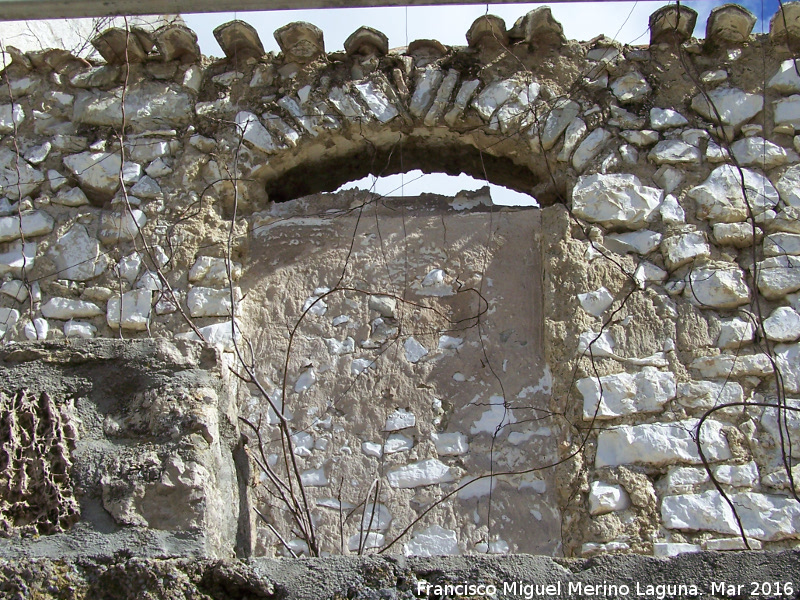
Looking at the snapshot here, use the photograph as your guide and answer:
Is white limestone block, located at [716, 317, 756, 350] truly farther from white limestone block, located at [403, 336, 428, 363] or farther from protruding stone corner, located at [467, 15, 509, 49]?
protruding stone corner, located at [467, 15, 509, 49]

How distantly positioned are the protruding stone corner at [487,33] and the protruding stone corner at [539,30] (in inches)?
1.9

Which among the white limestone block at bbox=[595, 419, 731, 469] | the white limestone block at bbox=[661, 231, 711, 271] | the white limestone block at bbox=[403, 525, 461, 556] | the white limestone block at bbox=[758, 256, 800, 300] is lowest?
the white limestone block at bbox=[403, 525, 461, 556]

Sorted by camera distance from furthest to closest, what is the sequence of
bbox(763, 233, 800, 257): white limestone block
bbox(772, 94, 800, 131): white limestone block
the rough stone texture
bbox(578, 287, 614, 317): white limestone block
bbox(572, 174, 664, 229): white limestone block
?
1. bbox(772, 94, 800, 131): white limestone block
2. bbox(572, 174, 664, 229): white limestone block
3. bbox(763, 233, 800, 257): white limestone block
4. bbox(578, 287, 614, 317): white limestone block
5. the rough stone texture

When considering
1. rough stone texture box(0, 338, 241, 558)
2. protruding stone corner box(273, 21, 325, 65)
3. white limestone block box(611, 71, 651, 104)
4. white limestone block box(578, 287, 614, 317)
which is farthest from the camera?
protruding stone corner box(273, 21, 325, 65)

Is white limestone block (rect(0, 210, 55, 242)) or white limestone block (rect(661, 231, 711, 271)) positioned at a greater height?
white limestone block (rect(0, 210, 55, 242))

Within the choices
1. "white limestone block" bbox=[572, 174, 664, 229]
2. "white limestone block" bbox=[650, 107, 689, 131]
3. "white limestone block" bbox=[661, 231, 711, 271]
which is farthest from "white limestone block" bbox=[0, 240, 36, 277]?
"white limestone block" bbox=[650, 107, 689, 131]

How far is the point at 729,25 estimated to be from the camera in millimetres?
4520

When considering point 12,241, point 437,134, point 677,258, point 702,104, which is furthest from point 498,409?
point 12,241

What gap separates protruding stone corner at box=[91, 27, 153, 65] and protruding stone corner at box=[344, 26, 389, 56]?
3.19 feet

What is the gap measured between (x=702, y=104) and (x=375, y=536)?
2454 mm

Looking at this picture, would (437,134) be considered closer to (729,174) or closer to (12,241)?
(729,174)

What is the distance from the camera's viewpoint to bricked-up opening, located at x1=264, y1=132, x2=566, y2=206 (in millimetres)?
4609

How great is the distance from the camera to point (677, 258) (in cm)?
400

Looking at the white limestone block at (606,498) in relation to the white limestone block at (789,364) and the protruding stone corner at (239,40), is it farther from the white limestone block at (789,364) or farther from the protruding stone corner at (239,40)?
the protruding stone corner at (239,40)
